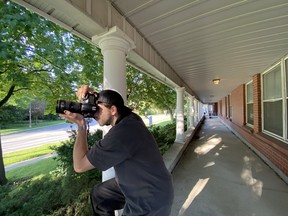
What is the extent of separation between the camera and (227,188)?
11.1 ft

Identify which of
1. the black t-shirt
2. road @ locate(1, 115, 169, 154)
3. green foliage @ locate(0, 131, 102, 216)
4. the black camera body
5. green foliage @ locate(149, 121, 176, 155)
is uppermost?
the black camera body

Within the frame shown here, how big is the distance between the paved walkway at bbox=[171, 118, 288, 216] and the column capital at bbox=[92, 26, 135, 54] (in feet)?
8.31

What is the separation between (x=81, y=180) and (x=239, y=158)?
4707 millimetres

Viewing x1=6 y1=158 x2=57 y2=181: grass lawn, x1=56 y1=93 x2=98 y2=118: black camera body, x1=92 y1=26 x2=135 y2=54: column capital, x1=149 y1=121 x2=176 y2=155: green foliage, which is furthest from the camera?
x1=6 y1=158 x2=57 y2=181: grass lawn

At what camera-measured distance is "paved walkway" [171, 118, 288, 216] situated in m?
2.71

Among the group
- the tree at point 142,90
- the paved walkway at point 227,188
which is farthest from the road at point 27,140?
the paved walkway at point 227,188

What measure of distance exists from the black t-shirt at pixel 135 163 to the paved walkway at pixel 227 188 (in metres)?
1.73

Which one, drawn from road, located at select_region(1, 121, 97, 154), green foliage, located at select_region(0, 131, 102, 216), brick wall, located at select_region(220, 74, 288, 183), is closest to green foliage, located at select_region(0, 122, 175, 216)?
green foliage, located at select_region(0, 131, 102, 216)

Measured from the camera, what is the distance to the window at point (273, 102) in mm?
4664

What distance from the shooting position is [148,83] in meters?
8.83

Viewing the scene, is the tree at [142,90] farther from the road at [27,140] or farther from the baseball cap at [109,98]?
the baseball cap at [109,98]

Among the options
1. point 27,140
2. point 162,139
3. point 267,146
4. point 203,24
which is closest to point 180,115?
point 162,139

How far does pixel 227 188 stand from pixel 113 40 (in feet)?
11.2

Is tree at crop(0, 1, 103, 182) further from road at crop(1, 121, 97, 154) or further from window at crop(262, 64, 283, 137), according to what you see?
window at crop(262, 64, 283, 137)
